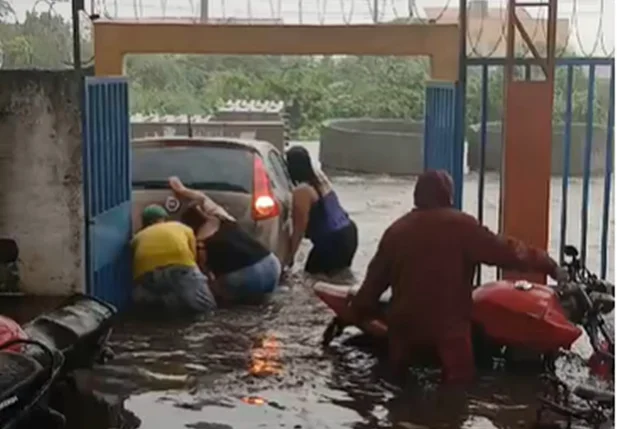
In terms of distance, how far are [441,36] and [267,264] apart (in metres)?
3.73

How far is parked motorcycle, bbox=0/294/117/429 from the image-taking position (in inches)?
201

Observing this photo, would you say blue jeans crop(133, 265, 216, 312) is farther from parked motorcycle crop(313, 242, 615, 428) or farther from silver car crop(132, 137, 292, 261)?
parked motorcycle crop(313, 242, 615, 428)

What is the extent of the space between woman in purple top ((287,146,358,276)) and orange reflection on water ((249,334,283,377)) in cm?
285

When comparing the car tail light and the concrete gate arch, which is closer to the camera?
the concrete gate arch

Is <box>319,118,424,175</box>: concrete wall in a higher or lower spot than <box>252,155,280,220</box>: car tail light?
lower

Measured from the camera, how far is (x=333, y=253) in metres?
11.1

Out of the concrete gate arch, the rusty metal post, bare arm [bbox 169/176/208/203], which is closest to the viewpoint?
the concrete gate arch

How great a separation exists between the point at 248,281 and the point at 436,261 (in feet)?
9.42

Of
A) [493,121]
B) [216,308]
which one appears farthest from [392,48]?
[493,121]

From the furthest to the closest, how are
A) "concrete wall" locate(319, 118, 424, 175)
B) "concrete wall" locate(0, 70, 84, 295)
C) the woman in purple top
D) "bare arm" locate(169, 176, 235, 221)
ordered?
1. "concrete wall" locate(319, 118, 424, 175)
2. the woman in purple top
3. "bare arm" locate(169, 176, 235, 221)
4. "concrete wall" locate(0, 70, 84, 295)

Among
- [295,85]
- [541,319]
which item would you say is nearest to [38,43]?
[541,319]

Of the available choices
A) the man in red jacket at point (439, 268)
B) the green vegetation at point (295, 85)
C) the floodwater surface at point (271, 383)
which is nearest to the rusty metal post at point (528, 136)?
the floodwater surface at point (271, 383)

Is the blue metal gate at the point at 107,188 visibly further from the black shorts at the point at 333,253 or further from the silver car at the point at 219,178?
the black shorts at the point at 333,253

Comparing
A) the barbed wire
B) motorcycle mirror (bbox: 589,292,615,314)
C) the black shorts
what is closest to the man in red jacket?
motorcycle mirror (bbox: 589,292,615,314)
